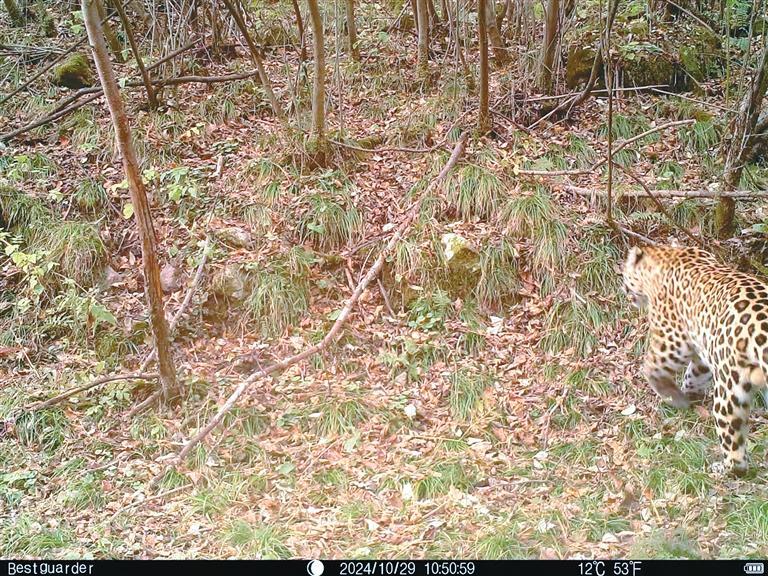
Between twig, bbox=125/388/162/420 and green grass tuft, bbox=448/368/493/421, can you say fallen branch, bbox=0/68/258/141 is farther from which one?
green grass tuft, bbox=448/368/493/421

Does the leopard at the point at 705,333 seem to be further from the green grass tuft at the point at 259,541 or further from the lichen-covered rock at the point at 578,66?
the lichen-covered rock at the point at 578,66

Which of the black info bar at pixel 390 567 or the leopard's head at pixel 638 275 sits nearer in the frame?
the black info bar at pixel 390 567

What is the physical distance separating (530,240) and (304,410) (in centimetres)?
268

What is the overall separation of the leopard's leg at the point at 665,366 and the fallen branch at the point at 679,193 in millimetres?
1771

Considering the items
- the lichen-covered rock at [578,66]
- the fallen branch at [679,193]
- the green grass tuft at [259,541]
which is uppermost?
the lichen-covered rock at [578,66]

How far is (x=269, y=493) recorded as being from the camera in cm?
520

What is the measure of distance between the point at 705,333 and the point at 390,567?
257cm

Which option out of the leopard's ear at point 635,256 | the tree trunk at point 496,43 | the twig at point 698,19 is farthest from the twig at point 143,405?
the twig at point 698,19

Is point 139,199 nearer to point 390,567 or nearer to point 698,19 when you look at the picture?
point 390,567

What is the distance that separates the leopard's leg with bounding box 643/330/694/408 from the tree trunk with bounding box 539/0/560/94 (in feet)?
12.8

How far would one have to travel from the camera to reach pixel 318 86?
757cm

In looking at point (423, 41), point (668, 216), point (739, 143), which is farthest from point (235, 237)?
point (739, 143)

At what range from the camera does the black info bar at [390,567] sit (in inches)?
161

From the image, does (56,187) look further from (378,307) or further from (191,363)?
(378,307)
